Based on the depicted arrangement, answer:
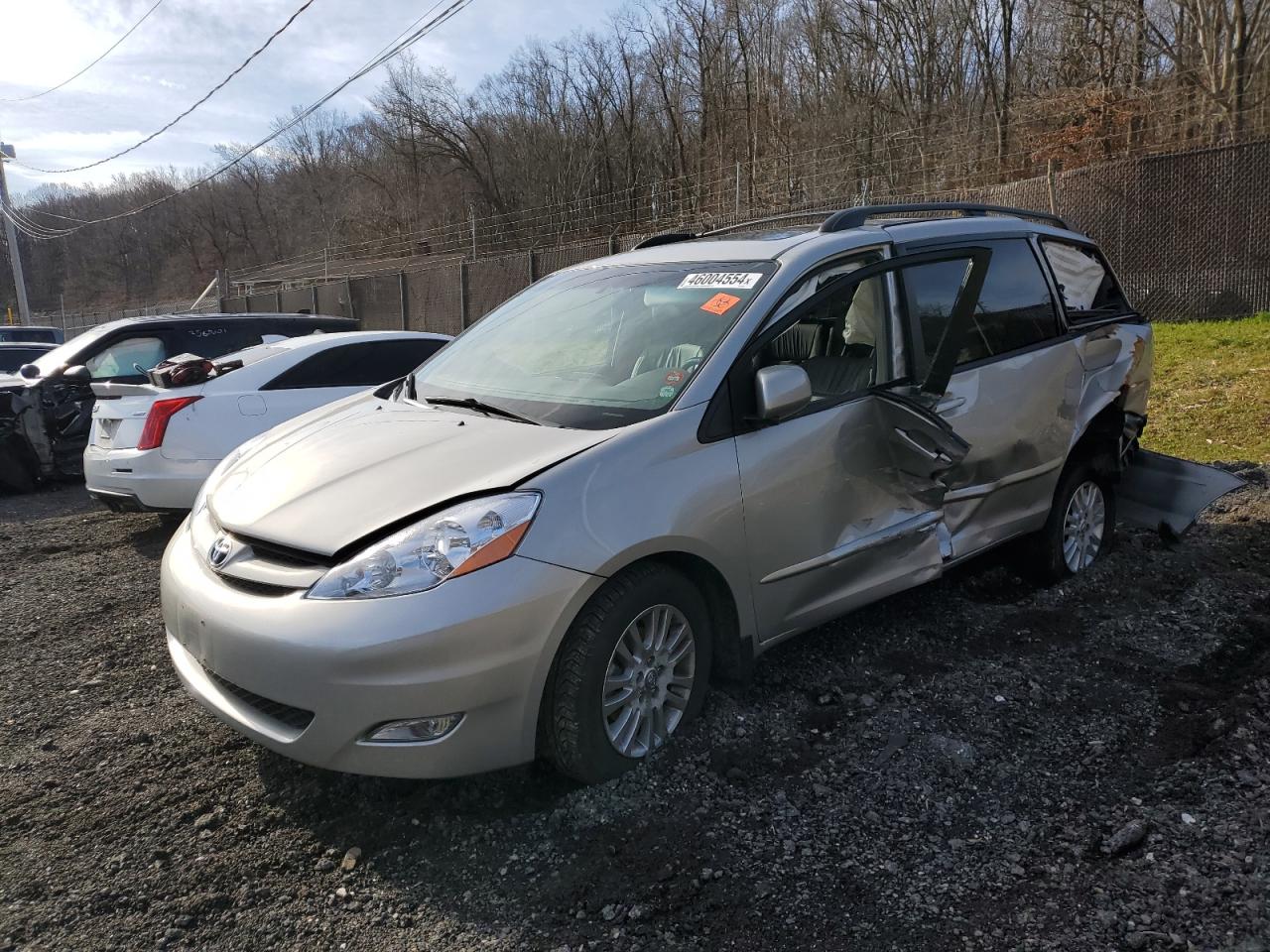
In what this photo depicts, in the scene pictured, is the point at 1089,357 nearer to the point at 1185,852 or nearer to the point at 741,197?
the point at 1185,852

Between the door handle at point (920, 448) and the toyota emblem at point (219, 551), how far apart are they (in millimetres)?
2486

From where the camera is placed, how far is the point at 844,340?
3.78 metres

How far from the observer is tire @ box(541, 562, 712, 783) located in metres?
2.68

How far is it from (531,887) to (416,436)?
157 centimetres

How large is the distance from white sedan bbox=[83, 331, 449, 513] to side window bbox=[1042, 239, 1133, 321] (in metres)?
4.75

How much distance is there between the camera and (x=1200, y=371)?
9.32m

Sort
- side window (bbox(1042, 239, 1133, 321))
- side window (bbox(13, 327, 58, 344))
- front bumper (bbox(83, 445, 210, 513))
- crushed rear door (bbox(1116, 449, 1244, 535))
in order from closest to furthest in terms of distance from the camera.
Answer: side window (bbox(1042, 239, 1133, 321)) < crushed rear door (bbox(1116, 449, 1244, 535)) < front bumper (bbox(83, 445, 210, 513)) < side window (bbox(13, 327, 58, 344))

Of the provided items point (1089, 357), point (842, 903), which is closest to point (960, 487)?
point (1089, 357)

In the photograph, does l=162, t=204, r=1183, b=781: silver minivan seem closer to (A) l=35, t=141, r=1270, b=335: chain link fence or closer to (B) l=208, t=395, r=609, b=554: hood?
(B) l=208, t=395, r=609, b=554: hood

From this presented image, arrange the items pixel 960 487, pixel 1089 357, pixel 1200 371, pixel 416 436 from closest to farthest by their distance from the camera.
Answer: pixel 416 436 → pixel 960 487 → pixel 1089 357 → pixel 1200 371

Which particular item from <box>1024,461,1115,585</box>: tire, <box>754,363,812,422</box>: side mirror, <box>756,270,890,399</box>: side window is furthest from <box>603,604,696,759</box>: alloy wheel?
<box>1024,461,1115,585</box>: tire

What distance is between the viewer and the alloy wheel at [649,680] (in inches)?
112

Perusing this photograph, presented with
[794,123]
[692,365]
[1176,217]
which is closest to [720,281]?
[692,365]

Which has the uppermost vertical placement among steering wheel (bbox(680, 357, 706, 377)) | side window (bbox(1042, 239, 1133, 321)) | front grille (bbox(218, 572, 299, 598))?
side window (bbox(1042, 239, 1133, 321))
